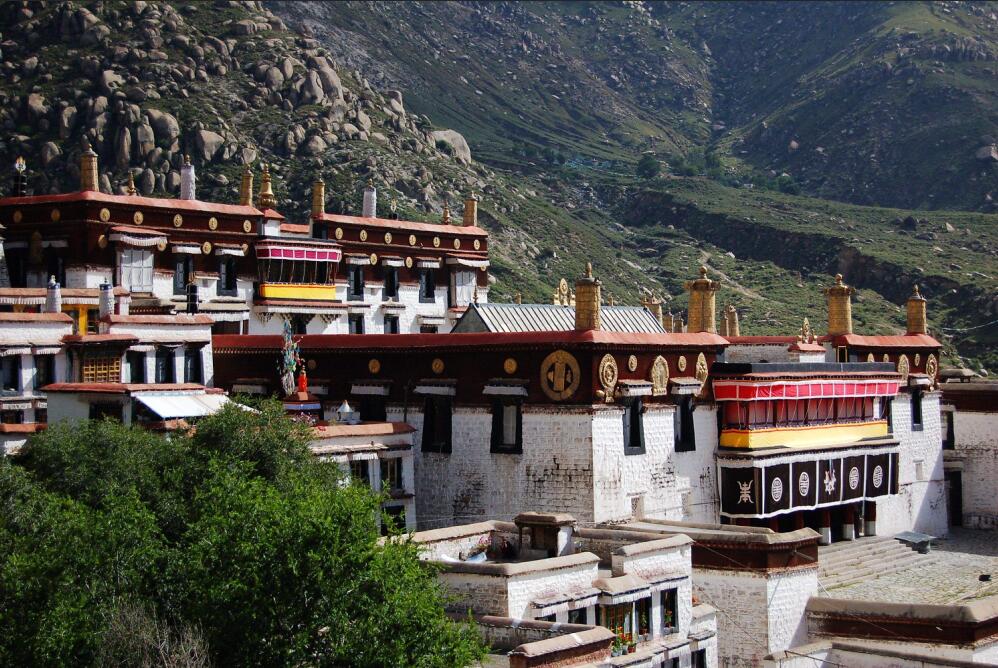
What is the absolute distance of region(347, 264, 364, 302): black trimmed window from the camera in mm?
58906

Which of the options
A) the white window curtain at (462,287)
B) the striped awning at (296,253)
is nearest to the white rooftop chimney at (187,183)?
the striped awning at (296,253)

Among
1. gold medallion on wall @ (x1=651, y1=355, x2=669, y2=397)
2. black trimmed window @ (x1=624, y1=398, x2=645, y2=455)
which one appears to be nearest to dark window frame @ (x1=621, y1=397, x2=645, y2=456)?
black trimmed window @ (x1=624, y1=398, x2=645, y2=455)

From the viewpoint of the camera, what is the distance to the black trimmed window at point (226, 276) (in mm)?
54562

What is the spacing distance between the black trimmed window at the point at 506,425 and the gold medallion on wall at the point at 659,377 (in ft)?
13.4

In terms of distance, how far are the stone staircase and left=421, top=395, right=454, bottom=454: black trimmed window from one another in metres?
11.8

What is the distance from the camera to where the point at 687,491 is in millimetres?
44219

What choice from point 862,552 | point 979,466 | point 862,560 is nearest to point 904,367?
point 979,466

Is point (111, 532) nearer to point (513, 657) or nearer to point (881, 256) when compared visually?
point (513, 657)

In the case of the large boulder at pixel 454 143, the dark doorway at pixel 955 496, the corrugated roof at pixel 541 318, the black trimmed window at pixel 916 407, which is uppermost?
the large boulder at pixel 454 143

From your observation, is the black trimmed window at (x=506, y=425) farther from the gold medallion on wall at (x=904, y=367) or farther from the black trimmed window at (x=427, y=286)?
the gold medallion on wall at (x=904, y=367)

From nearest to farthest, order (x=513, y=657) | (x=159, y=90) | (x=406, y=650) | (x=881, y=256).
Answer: (x=406, y=650) → (x=513, y=657) → (x=159, y=90) → (x=881, y=256)

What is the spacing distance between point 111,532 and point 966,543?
37.1m

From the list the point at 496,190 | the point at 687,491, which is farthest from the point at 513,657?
the point at 496,190

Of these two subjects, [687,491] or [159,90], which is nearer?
[687,491]
